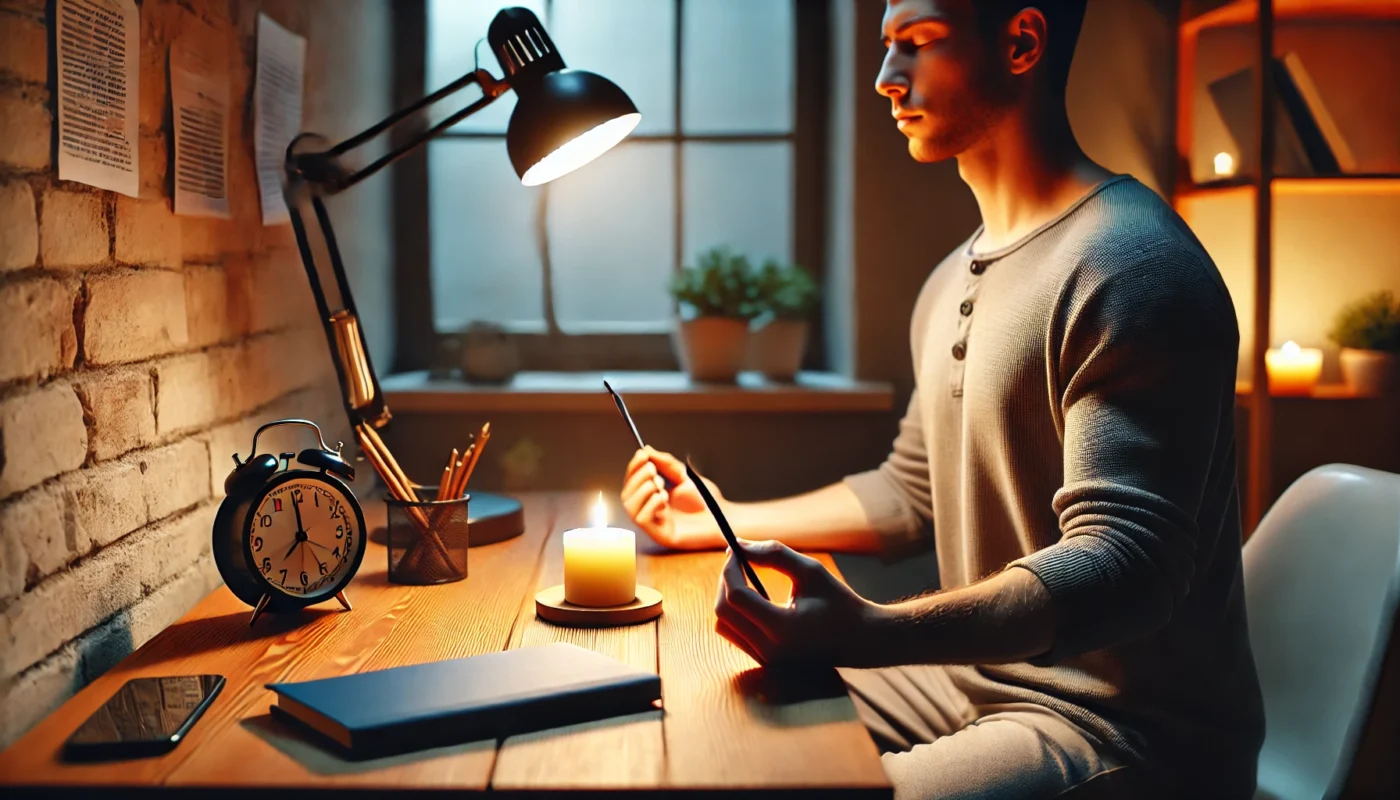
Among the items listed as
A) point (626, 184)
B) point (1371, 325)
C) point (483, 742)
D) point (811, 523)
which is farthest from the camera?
point (626, 184)

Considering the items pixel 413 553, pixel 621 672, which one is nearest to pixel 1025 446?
pixel 621 672

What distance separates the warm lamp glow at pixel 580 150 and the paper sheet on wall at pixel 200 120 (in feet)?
1.30

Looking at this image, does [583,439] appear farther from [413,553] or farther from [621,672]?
[621,672]

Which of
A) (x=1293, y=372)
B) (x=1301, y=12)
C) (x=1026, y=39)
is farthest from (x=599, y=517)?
(x=1301, y=12)

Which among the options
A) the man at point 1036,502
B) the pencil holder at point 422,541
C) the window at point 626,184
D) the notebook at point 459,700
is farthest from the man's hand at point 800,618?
the window at point 626,184

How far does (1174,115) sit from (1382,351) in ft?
1.91

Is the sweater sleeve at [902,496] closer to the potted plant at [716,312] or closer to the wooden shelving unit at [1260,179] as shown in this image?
the potted plant at [716,312]

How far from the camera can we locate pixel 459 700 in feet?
2.94

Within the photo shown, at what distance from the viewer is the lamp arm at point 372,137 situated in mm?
1452

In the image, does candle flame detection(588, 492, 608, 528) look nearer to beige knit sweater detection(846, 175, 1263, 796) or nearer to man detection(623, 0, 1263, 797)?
man detection(623, 0, 1263, 797)

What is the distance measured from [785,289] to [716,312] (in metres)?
0.14

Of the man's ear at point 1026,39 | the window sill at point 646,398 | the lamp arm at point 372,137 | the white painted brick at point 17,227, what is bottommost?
the window sill at point 646,398

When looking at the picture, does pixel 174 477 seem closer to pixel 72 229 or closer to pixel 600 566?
pixel 72 229

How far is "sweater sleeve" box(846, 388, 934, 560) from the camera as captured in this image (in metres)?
1.70
